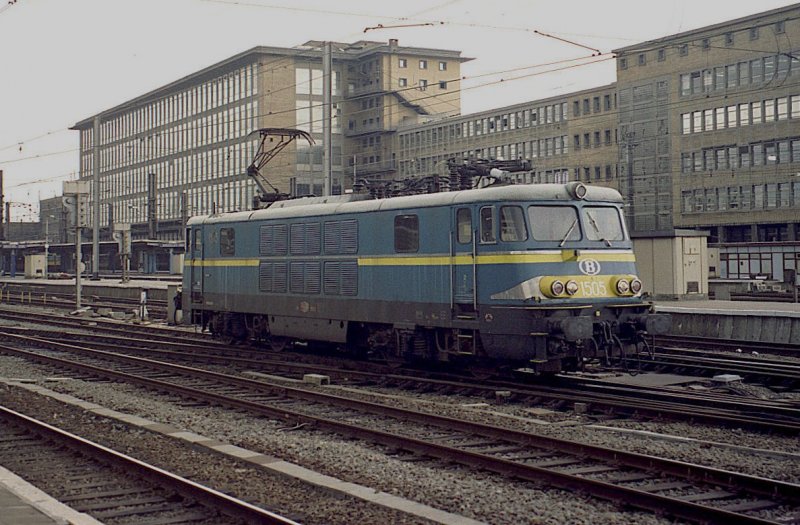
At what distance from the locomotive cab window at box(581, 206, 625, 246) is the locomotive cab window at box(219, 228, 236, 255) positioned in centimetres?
959

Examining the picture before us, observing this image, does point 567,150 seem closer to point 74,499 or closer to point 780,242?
point 780,242

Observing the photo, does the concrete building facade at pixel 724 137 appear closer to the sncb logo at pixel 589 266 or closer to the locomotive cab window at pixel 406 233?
the locomotive cab window at pixel 406 233

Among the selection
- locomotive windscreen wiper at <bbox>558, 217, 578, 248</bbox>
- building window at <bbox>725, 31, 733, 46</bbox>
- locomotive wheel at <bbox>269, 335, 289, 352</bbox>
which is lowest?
locomotive wheel at <bbox>269, 335, 289, 352</bbox>

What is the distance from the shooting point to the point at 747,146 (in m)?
70.4

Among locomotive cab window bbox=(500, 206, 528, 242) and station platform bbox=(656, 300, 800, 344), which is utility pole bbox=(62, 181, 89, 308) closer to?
station platform bbox=(656, 300, 800, 344)

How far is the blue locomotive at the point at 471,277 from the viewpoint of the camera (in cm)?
1504

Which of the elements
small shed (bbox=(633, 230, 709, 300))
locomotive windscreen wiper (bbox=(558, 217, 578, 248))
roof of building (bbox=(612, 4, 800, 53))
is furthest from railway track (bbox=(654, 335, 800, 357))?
roof of building (bbox=(612, 4, 800, 53))

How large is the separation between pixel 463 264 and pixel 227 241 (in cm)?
860

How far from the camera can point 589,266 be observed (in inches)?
613

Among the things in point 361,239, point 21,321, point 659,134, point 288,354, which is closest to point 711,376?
point 361,239

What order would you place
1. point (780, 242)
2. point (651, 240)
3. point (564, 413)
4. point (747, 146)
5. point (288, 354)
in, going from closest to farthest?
point (564, 413), point (288, 354), point (651, 240), point (780, 242), point (747, 146)

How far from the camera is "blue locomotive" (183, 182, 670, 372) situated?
1504 centimetres

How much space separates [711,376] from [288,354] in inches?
353

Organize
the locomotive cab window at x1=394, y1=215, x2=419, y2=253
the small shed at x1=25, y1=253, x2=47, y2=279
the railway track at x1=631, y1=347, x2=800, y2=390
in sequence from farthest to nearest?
1. the small shed at x1=25, y1=253, x2=47, y2=279
2. the locomotive cab window at x1=394, y1=215, x2=419, y2=253
3. the railway track at x1=631, y1=347, x2=800, y2=390
